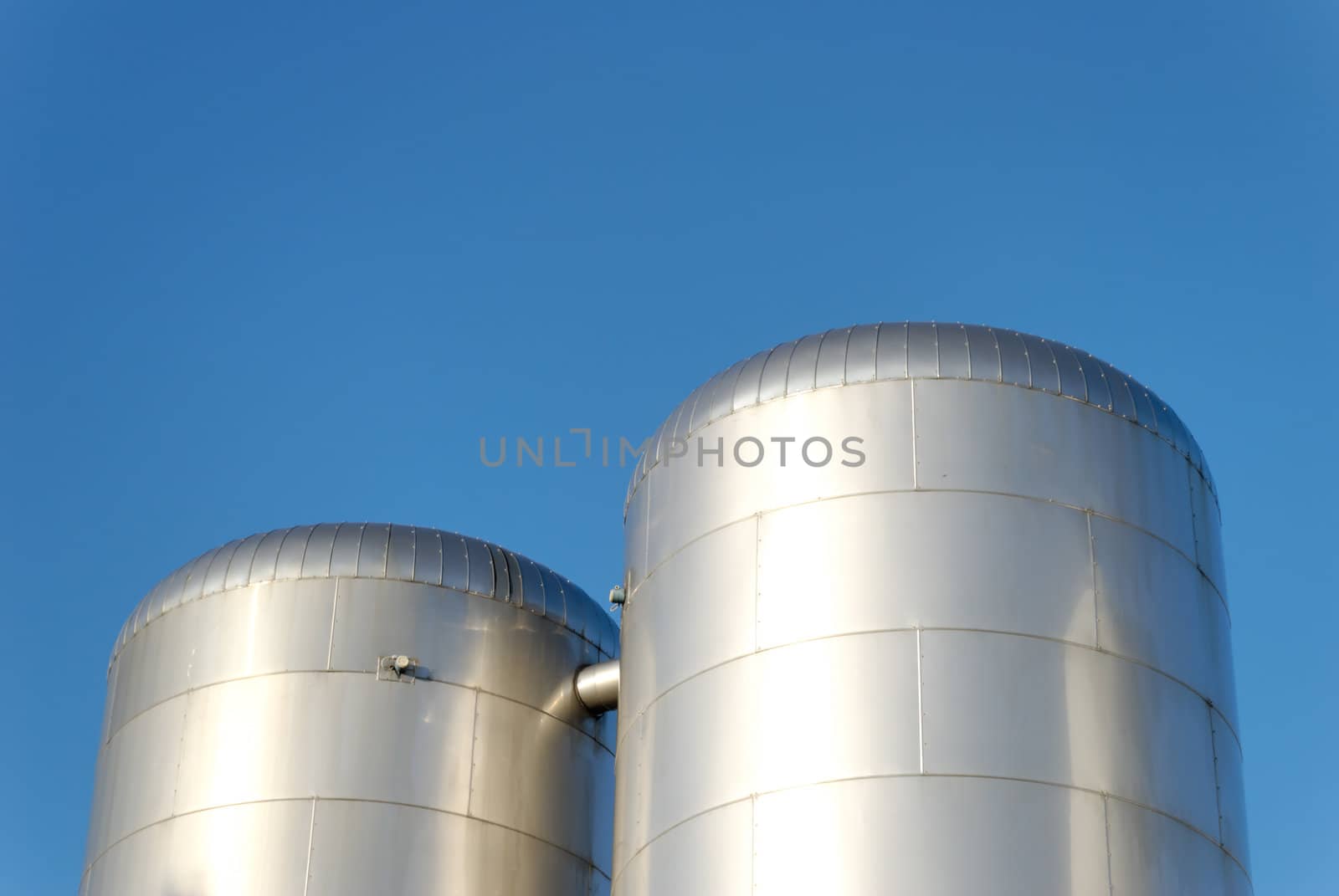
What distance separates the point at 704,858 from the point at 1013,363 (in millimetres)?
6770

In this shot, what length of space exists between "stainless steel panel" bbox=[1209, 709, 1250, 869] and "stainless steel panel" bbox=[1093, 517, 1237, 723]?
1.07ft

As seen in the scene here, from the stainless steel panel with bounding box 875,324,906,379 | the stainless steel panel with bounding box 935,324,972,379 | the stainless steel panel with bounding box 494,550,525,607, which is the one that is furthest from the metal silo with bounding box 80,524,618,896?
the stainless steel panel with bounding box 935,324,972,379

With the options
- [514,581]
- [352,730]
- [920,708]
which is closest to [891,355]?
[920,708]

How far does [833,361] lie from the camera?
2456 centimetres

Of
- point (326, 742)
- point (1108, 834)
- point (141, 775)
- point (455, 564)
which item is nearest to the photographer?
point (1108, 834)

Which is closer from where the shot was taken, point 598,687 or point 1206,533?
point 1206,533

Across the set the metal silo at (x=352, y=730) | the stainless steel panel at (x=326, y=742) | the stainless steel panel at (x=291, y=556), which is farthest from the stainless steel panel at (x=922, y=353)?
the stainless steel panel at (x=291, y=556)

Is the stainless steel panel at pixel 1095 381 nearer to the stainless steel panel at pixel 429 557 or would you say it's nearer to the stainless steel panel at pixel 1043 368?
the stainless steel panel at pixel 1043 368

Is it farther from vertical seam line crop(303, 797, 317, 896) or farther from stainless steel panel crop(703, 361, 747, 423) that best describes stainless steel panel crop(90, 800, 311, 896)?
stainless steel panel crop(703, 361, 747, 423)

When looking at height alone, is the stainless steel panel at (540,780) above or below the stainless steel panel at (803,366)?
below

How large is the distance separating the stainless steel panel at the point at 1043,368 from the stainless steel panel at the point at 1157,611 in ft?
5.64

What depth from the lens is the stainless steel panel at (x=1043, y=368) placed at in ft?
79.4

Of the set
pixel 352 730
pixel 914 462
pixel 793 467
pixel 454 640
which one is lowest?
pixel 352 730

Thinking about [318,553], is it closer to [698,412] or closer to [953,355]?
[698,412]
